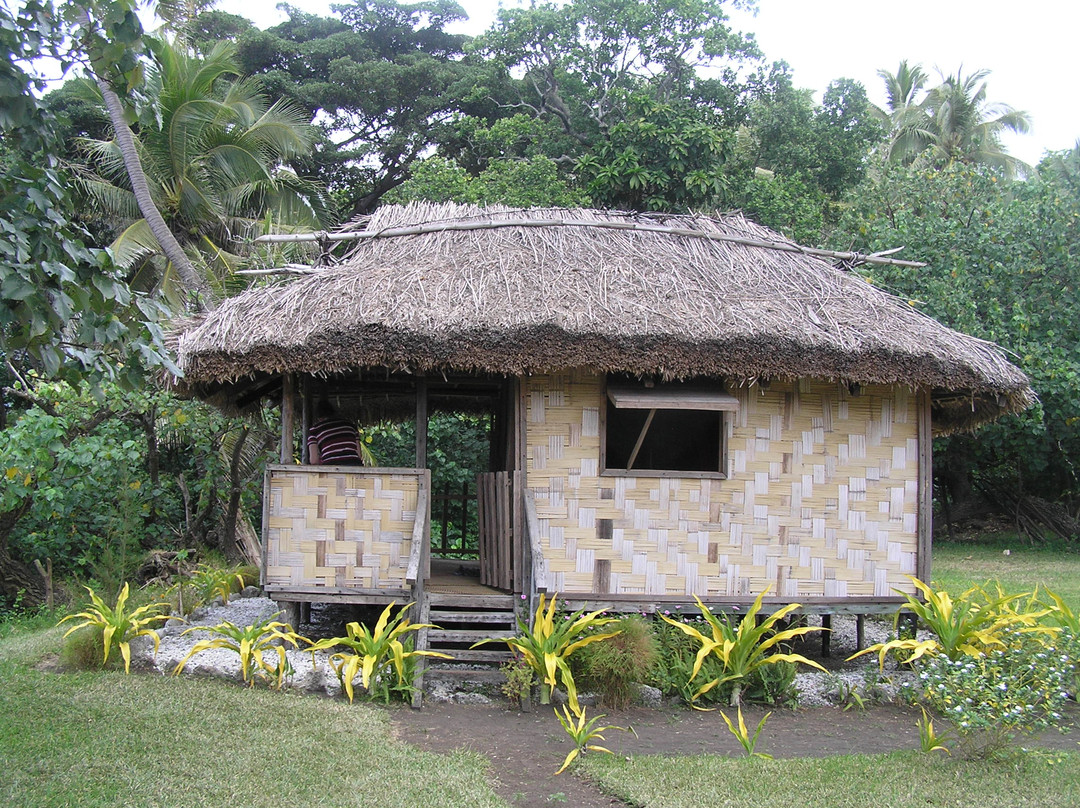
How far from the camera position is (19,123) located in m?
3.76

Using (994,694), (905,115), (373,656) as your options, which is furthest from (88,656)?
(905,115)

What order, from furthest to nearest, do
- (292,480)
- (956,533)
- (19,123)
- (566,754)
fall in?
(956,533)
(292,480)
(566,754)
(19,123)

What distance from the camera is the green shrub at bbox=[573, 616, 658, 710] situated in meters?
6.66

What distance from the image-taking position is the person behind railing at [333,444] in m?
8.20

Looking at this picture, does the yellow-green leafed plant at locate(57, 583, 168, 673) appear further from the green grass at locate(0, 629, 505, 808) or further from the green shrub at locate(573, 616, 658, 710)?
the green shrub at locate(573, 616, 658, 710)

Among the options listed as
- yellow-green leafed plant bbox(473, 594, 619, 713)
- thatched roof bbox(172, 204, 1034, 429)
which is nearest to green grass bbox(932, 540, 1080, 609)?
thatched roof bbox(172, 204, 1034, 429)

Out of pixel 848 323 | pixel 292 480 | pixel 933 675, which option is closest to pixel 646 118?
pixel 848 323

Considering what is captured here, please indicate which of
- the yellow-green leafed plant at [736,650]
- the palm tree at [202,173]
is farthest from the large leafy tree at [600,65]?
the yellow-green leafed plant at [736,650]

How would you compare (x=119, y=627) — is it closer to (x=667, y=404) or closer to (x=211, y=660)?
(x=211, y=660)

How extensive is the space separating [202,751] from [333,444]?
3.35m

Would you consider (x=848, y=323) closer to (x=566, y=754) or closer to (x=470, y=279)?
(x=470, y=279)

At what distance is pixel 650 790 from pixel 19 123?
4347 millimetres

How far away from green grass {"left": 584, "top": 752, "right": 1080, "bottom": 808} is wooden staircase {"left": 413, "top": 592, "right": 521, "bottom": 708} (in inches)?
61.6

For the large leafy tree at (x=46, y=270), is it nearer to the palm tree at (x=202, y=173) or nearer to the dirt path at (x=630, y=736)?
the dirt path at (x=630, y=736)
